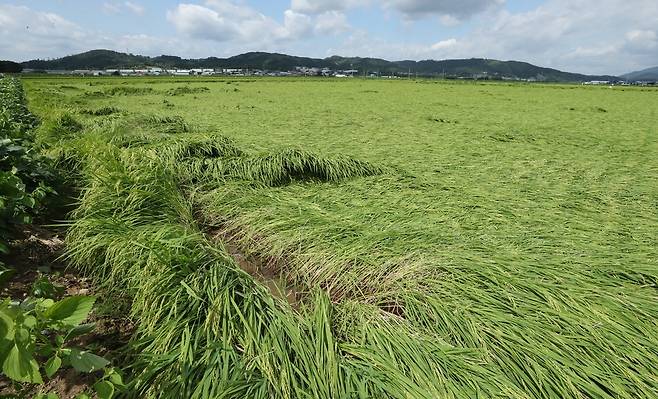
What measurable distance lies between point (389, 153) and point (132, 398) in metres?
5.35

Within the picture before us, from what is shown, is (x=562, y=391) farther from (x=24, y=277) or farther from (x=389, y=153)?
(x=389, y=153)

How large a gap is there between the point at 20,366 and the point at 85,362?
0.18 metres

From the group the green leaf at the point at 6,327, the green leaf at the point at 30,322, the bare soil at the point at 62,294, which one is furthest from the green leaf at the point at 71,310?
the bare soil at the point at 62,294

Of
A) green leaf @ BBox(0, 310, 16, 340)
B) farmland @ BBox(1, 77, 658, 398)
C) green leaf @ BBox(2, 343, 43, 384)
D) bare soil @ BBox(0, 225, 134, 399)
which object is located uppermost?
green leaf @ BBox(0, 310, 16, 340)

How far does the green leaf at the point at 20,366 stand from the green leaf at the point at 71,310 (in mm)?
159

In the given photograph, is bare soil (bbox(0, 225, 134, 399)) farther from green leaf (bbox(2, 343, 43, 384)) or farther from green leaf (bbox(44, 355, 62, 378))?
green leaf (bbox(2, 343, 43, 384))

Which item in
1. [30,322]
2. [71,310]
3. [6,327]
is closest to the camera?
[6,327]

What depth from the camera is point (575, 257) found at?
2.52 m

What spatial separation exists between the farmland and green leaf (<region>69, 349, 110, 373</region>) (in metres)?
0.49

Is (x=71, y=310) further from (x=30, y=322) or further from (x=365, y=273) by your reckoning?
(x=365, y=273)

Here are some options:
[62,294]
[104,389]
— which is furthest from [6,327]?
[62,294]

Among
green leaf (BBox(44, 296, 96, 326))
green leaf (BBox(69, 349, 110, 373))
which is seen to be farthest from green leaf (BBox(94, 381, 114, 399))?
green leaf (BBox(44, 296, 96, 326))

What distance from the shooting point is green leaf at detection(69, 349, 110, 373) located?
109 cm

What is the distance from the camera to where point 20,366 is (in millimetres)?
941
